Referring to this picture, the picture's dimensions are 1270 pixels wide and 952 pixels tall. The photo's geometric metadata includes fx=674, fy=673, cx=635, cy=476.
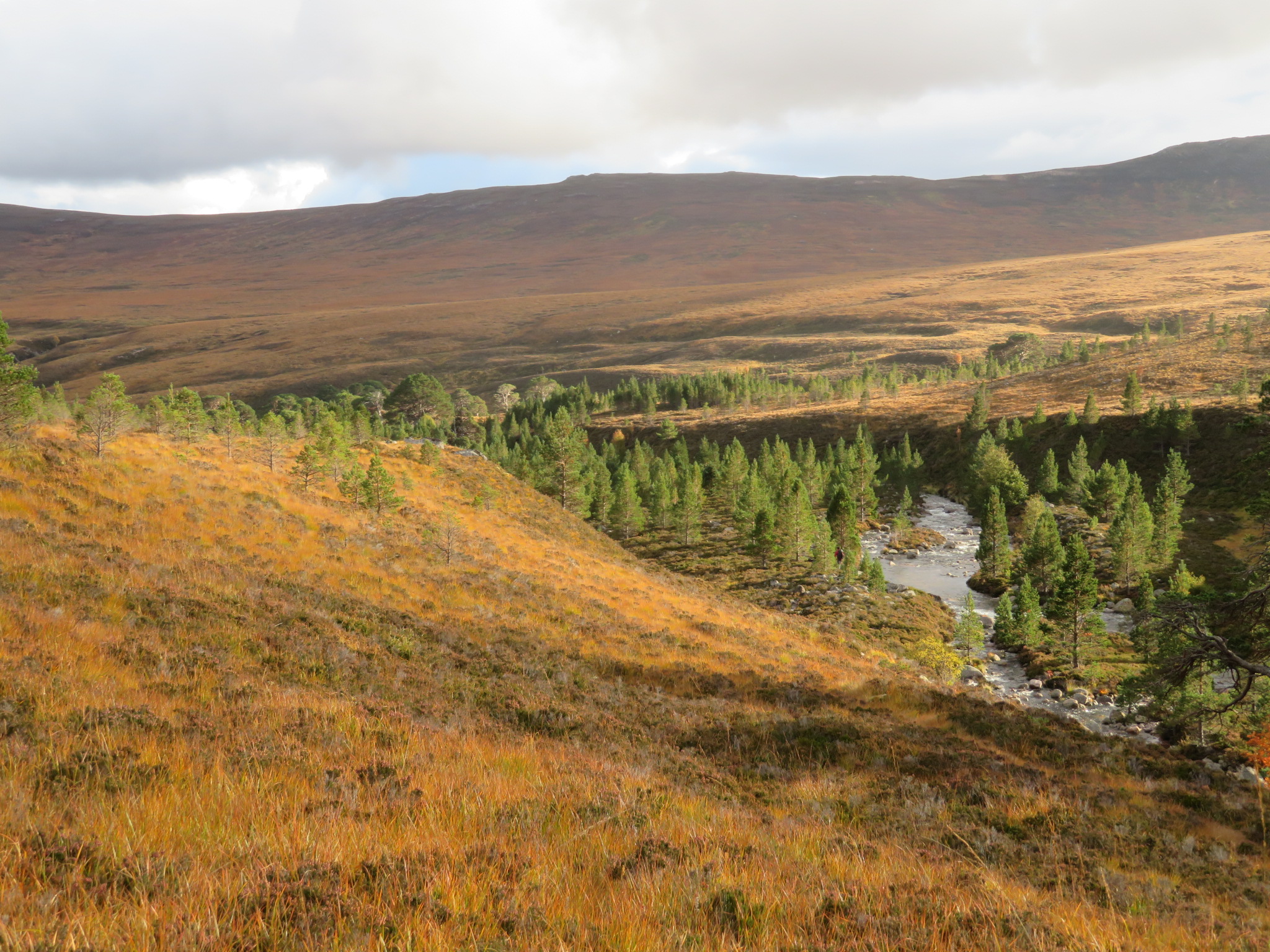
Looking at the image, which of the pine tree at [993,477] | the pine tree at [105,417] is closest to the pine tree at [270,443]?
the pine tree at [105,417]

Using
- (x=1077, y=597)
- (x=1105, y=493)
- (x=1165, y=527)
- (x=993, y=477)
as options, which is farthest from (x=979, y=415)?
(x=1077, y=597)

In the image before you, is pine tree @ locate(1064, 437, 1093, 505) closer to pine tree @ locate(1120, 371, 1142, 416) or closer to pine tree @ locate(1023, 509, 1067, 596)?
pine tree @ locate(1120, 371, 1142, 416)

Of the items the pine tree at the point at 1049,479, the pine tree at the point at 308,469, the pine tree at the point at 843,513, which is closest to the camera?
the pine tree at the point at 308,469

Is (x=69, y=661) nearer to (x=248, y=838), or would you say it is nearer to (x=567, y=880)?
(x=248, y=838)

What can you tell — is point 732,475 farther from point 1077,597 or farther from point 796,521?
point 1077,597

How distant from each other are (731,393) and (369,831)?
473ft

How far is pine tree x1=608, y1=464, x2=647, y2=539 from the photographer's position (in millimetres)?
69375

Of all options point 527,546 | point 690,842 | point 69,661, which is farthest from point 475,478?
point 690,842

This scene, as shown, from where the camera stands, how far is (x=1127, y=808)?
10977 millimetres

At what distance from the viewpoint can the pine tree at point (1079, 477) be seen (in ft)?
233

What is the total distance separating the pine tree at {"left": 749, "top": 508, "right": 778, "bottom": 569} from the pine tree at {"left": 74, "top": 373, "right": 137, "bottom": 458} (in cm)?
4564

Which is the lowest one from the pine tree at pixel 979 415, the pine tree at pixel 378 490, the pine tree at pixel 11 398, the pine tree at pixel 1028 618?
the pine tree at pixel 1028 618

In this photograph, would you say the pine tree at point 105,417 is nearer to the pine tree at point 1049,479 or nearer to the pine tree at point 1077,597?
the pine tree at point 1077,597

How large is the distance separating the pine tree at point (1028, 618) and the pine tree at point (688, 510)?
3188 cm
